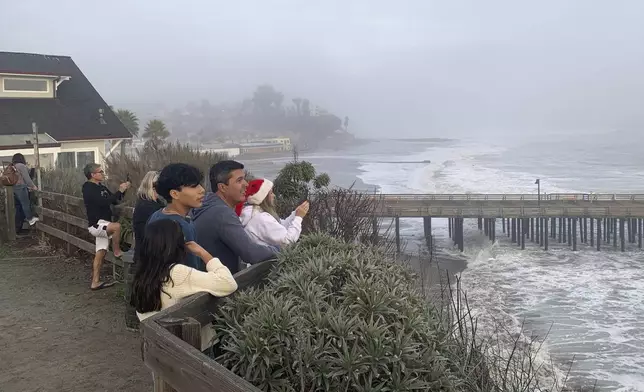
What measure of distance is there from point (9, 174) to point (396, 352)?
9.94 meters

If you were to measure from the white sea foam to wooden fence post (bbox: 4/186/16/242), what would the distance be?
842 cm

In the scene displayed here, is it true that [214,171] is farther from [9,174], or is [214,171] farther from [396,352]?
[9,174]

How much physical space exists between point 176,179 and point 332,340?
160 cm

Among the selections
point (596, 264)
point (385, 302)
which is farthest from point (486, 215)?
point (385, 302)

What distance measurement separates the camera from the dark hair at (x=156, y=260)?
302 cm

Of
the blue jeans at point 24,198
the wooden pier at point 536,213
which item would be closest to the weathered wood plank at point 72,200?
the blue jeans at point 24,198

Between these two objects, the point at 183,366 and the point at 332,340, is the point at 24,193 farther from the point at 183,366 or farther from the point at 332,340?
the point at 332,340

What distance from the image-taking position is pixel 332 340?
7.94ft

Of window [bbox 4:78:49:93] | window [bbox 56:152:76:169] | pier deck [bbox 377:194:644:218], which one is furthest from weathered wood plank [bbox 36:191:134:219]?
pier deck [bbox 377:194:644:218]

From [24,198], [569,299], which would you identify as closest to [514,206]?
[569,299]

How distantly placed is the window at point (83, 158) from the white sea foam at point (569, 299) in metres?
15.5

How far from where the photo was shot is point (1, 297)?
275 inches

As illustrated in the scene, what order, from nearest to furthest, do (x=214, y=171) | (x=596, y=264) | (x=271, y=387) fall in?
(x=271, y=387)
(x=214, y=171)
(x=596, y=264)

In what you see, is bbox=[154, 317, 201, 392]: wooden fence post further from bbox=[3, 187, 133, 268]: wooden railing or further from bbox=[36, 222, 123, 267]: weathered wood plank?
bbox=[36, 222, 123, 267]: weathered wood plank
